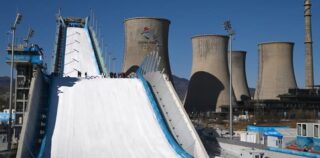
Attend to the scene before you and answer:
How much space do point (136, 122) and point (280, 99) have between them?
33592 mm

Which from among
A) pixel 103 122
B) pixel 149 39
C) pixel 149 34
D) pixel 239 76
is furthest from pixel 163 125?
pixel 239 76

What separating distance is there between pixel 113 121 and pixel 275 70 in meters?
29.2

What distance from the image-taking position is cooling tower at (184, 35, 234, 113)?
3962cm

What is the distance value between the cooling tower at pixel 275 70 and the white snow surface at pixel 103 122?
81.9 feet

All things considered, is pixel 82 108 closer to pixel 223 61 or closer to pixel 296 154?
pixel 296 154

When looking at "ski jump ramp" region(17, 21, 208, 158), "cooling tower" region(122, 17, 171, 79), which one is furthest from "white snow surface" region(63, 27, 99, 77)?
"ski jump ramp" region(17, 21, 208, 158)

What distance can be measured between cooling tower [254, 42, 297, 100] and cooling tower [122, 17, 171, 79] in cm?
1134

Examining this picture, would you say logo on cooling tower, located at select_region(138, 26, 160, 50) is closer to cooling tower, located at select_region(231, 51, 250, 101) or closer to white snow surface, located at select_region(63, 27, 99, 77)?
white snow surface, located at select_region(63, 27, 99, 77)

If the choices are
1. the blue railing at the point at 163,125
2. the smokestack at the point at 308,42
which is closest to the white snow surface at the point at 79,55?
the blue railing at the point at 163,125

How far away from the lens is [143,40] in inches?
1348

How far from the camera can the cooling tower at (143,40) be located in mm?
34281

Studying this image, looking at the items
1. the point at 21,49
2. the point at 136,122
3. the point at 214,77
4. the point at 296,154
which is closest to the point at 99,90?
the point at 136,122

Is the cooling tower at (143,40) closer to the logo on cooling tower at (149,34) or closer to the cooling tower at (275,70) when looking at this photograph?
the logo on cooling tower at (149,34)

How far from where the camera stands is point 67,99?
1684cm
